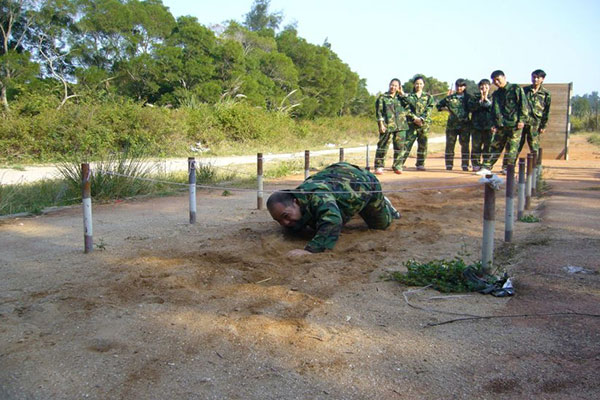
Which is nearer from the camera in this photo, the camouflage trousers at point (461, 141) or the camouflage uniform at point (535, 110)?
the camouflage uniform at point (535, 110)

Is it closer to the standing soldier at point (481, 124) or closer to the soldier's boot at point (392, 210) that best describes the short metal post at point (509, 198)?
the soldier's boot at point (392, 210)

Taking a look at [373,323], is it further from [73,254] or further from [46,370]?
[73,254]

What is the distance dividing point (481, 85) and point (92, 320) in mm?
11404

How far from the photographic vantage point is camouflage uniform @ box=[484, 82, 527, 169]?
11.9 meters

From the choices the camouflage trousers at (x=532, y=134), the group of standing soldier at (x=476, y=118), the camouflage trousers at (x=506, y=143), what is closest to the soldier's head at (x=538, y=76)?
the group of standing soldier at (x=476, y=118)

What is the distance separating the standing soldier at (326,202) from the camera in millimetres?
5656

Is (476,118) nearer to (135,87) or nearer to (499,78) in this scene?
(499,78)

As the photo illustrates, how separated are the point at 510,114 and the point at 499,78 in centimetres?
84

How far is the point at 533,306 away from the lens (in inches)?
164

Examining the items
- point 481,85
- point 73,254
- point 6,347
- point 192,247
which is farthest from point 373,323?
point 481,85

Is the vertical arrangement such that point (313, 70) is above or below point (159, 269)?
above

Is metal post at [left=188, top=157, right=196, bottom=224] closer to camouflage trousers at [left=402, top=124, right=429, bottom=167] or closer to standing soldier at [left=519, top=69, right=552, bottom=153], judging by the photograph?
camouflage trousers at [left=402, top=124, right=429, bottom=167]

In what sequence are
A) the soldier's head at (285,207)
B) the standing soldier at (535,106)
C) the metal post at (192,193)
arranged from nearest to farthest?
1. the soldier's head at (285,207)
2. the metal post at (192,193)
3. the standing soldier at (535,106)

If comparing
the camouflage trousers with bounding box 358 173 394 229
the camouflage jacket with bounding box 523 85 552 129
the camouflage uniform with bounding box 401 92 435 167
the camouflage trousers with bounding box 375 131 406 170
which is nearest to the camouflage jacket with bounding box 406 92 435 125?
the camouflage uniform with bounding box 401 92 435 167
